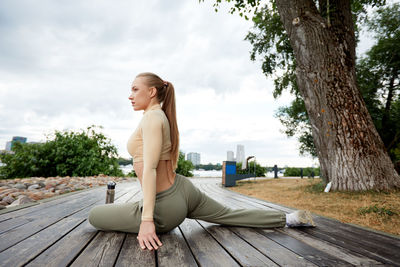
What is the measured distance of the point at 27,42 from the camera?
30.6 feet

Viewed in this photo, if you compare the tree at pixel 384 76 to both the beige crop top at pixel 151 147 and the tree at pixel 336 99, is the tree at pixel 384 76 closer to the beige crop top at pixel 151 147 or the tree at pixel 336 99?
the tree at pixel 336 99

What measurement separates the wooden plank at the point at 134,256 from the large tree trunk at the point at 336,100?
13.2 ft

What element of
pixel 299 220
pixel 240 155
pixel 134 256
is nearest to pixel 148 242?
pixel 134 256

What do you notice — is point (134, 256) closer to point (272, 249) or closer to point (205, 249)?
point (205, 249)

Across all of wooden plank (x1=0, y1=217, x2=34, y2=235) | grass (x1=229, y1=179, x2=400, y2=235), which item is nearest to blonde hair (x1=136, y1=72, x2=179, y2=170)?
wooden plank (x1=0, y1=217, x2=34, y2=235)

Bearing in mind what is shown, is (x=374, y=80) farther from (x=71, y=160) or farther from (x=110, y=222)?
(x=71, y=160)

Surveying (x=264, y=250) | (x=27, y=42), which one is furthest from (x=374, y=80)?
(x=27, y=42)

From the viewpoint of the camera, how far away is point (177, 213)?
5.26ft

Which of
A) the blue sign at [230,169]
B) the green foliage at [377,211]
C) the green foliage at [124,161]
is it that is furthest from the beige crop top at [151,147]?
the green foliage at [124,161]

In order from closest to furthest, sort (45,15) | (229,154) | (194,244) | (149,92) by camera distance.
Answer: (194,244)
(149,92)
(45,15)
(229,154)

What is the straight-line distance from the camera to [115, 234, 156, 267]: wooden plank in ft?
3.87

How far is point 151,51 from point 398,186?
1263 cm

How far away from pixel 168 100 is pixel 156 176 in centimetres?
59

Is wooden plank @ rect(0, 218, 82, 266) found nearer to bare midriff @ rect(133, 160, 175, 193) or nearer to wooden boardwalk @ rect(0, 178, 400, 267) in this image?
wooden boardwalk @ rect(0, 178, 400, 267)
